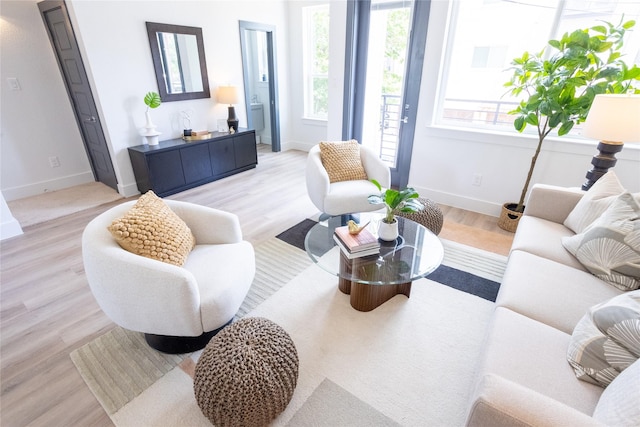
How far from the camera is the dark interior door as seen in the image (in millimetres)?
3197

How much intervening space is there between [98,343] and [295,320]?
112 centimetres

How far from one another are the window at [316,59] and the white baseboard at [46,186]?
3542 millimetres

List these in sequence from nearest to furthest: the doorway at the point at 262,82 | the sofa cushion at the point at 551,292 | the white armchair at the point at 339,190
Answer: the sofa cushion at the point at 551,292 → the white armchair at the point at 339,190 → the doorway at the point at 262,82

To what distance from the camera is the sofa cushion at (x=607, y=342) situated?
0.99 metres

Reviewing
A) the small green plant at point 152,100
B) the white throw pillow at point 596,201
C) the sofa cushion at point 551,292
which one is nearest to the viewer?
the sofa cushion at point 551,292

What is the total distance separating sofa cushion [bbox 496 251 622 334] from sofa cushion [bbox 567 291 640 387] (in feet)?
0.67

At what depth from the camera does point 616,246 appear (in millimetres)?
1537

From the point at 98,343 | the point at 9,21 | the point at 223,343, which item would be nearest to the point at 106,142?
the point at 9,21

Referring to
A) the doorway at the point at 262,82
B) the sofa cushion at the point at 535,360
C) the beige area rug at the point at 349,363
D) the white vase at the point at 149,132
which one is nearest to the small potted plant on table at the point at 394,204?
the beige area rug at the point at 349,363

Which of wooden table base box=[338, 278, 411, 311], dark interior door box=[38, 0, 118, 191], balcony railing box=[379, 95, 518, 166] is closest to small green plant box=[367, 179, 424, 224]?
wooden table base box=[338, 278, 411, 311]

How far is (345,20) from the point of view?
359 cm

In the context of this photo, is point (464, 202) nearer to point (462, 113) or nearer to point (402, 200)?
point (462, 113)

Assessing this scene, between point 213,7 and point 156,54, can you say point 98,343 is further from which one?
point 213,7

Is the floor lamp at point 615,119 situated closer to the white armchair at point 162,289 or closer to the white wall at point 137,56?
the white armchair at point 162,289
